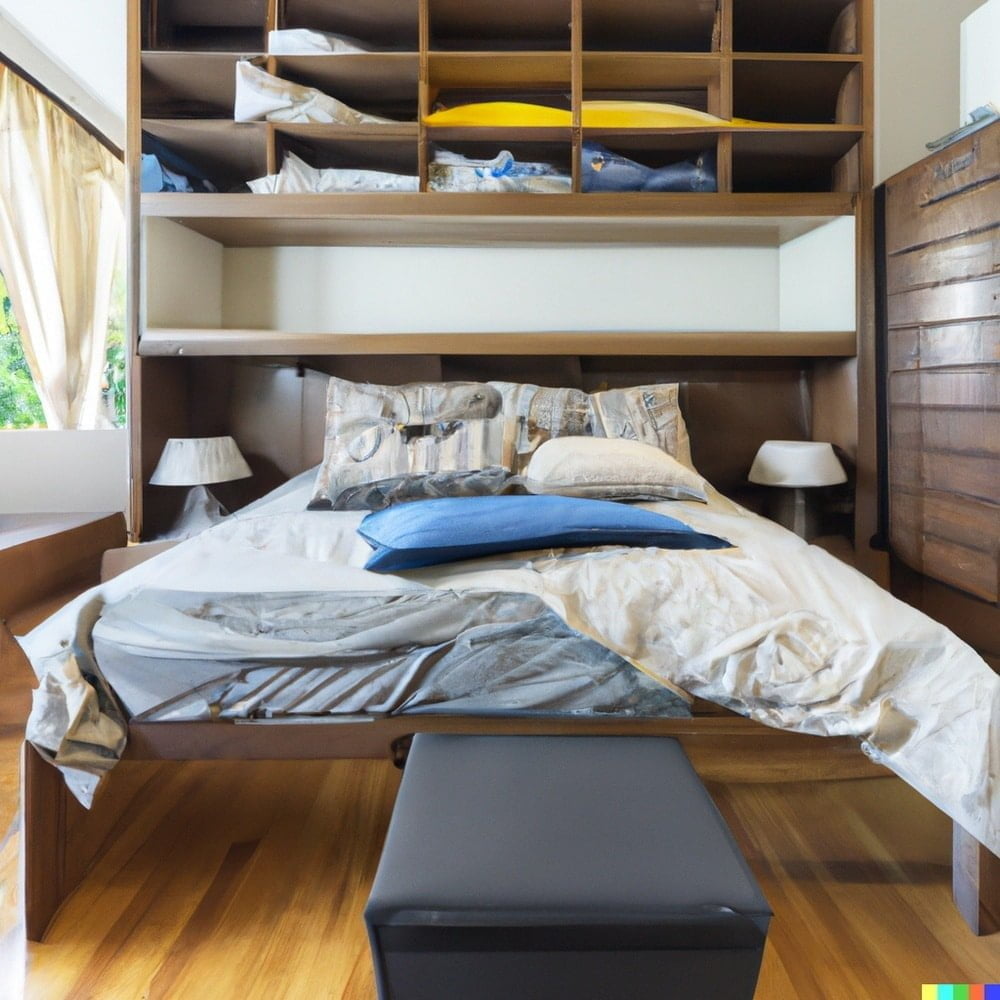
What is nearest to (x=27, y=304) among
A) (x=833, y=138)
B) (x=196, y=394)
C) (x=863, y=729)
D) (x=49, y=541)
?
(x=196, y=394)

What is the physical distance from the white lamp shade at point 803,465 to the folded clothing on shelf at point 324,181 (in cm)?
152

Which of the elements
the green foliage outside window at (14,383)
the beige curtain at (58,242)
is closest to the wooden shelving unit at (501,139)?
the beige curtain at (58,242)

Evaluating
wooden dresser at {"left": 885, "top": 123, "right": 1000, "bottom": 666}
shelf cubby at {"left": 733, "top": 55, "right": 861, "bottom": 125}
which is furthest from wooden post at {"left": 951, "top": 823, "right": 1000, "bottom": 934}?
shelf cubby at {"left": 733, "top": 55, "right": 861, "bottom": 125}

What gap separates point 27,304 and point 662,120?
2.53m

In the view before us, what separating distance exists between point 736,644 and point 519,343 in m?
1.62

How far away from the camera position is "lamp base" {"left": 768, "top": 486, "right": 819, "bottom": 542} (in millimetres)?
2734

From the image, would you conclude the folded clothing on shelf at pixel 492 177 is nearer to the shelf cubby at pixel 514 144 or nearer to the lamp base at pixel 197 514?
the shelf cubby at pixel 514 144

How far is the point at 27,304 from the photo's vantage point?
10.2ft

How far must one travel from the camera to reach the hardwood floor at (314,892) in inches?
46.4

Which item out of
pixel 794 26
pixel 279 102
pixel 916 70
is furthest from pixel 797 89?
pixel 279 102

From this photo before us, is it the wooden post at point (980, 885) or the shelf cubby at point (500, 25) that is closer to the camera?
the wooden post at point (980, 885)

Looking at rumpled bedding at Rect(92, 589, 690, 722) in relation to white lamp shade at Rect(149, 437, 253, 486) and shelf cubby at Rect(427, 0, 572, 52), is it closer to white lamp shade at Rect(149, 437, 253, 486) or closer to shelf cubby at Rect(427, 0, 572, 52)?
white lamp shade at Rect(149, 437, 253, 486)

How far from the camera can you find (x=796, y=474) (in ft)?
8.52

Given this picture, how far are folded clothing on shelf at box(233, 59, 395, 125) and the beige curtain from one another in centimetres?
116
